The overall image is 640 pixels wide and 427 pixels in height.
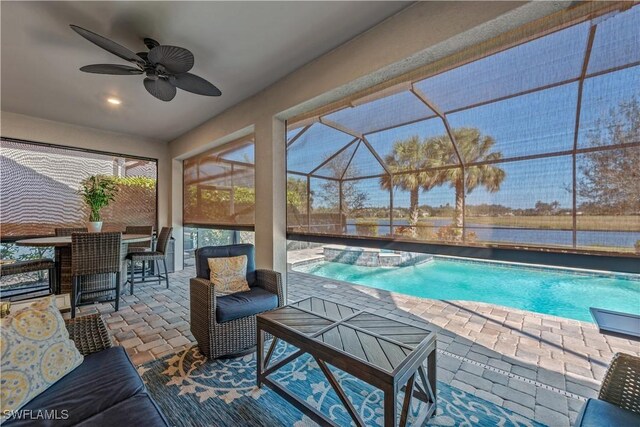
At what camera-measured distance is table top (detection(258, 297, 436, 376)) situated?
1427 millimetres

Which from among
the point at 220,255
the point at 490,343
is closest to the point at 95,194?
the point at 220,255

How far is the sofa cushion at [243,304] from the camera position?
227 cm

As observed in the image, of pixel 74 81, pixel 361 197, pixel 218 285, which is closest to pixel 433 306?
pixel 361 197

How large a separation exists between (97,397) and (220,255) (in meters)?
1.71

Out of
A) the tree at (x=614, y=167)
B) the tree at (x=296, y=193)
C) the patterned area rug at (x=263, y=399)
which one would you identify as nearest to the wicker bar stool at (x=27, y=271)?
the patterned area rug at (x=263, y=399)

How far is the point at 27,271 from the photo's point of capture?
3.42 meters

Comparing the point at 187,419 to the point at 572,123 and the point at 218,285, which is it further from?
the point at 572,123

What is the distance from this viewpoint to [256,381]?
1987mm

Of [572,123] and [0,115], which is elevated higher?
[0,115]

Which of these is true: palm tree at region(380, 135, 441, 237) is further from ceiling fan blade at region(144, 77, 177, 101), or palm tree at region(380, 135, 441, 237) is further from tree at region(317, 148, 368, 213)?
ceiling fan blade at region(144, 77, 177, 101)

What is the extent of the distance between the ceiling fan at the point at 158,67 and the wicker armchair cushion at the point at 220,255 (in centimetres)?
170

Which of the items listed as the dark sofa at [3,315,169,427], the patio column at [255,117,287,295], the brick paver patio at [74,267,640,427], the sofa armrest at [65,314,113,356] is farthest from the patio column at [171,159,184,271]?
the dark sofa at [3,315,169,427]

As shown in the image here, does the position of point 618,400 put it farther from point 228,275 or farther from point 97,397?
point 228,275

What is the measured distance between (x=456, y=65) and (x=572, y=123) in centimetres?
94
